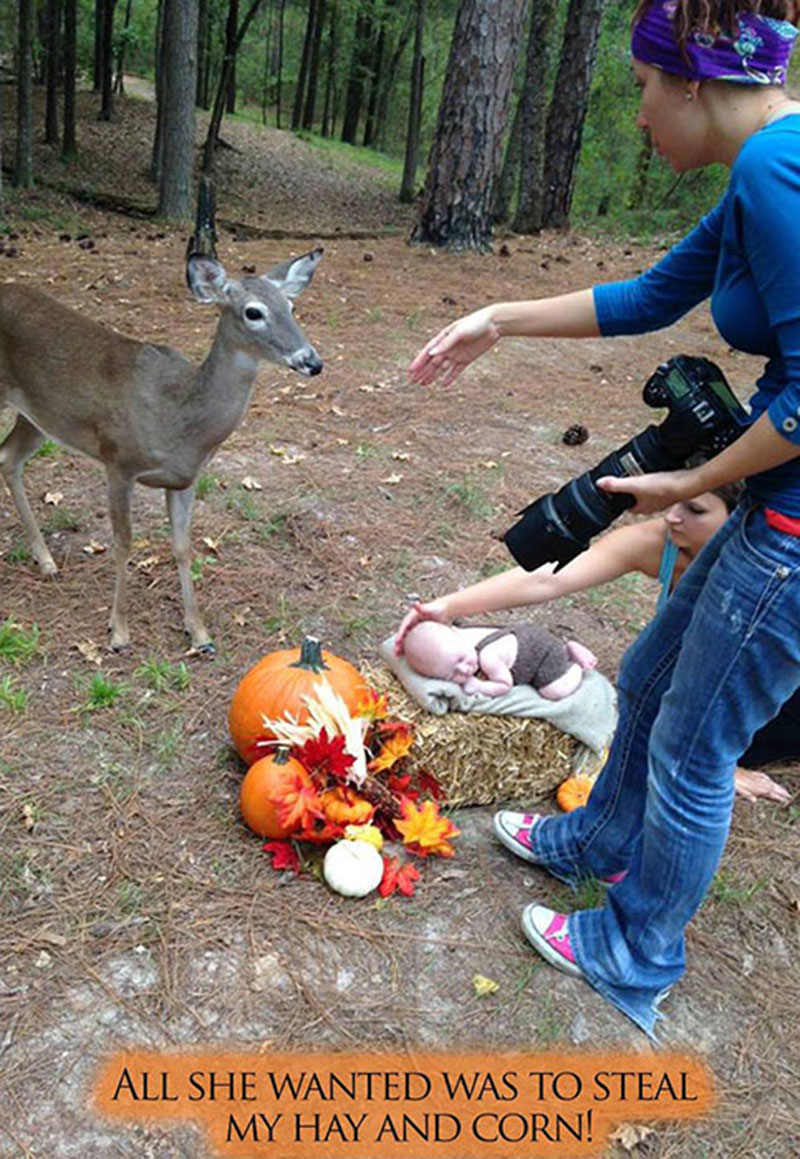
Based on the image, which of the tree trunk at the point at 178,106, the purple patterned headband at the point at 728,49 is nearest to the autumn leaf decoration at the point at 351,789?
the purple patterned headband at the point at 728,49

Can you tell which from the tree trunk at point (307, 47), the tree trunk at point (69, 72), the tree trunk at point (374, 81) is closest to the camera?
the tree trunk at point (69, 72)

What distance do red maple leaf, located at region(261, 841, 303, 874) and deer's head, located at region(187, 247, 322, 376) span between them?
5.68 feet

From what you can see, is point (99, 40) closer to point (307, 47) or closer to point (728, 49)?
point (307, 47)

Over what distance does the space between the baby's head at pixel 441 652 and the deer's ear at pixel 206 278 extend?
5.04 feet

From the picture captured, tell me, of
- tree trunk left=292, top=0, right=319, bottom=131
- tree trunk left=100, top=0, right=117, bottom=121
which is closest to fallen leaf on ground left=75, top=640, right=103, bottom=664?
tree trunk left=100, top=0, right=117, bottom=121

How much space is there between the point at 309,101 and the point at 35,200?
17.2 m

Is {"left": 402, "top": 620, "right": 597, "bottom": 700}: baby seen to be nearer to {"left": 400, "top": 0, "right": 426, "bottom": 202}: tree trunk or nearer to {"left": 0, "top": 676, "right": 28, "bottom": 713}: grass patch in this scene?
{"left": 0, "top": 676, "right": 28, "bottom": 713}: grass patch

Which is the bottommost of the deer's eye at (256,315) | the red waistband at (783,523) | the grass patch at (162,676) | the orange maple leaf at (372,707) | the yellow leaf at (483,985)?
the grass patch at (162,676)

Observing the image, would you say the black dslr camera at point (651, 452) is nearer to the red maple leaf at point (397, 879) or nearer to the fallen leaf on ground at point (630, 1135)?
the red maple leaf at point (397, 879)

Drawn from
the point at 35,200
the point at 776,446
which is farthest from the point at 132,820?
the point at 35,200

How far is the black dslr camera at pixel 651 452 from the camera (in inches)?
75.0

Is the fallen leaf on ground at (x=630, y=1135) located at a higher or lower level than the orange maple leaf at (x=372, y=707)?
lower

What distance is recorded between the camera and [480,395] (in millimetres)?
7059

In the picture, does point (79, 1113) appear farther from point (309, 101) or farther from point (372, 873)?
point (309, 101)
